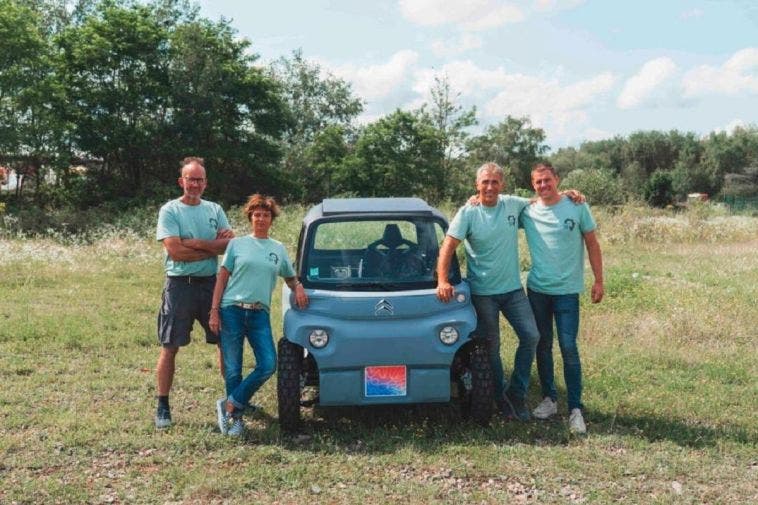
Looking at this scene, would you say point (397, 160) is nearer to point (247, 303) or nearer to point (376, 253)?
point (376, 253)

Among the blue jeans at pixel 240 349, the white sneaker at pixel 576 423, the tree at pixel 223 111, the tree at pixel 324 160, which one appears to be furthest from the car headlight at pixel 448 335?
the tree at pixel 324 160

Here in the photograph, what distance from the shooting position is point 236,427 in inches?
209

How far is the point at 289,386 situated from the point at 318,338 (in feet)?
1.47

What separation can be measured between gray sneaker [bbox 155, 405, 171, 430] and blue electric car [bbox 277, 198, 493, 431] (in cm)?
98

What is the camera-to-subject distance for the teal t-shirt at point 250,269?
17.3ft

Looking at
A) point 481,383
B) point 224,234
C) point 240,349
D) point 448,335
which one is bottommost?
point 481,383

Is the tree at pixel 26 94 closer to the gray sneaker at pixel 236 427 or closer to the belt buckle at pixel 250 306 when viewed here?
the belt buckle at pixel 250 306

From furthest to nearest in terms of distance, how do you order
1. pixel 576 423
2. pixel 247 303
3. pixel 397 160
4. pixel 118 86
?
1. pixel 397 160
2. pixel 118 86
3. pixel 576 423
4. pixel 247 303

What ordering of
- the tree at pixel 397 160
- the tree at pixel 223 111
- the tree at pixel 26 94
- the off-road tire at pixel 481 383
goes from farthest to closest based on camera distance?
1. the tree at pixel 397 160
2. the tree at pixel 223 111
3. the tree at pixel 26 94
4. the off-road tire at pixel 481 383

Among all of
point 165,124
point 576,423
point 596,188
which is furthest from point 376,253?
point 596,188

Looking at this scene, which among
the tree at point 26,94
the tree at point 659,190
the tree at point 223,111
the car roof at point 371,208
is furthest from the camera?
the tree at point 659,190

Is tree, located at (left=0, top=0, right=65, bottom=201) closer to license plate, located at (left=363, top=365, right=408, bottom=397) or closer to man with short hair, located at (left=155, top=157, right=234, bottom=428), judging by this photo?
man with short hair, located at (left=155, top=157, right=234, bottom=428)

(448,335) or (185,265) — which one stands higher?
(185,265)

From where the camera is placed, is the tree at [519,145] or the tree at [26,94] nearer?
the tree at [26,94]
